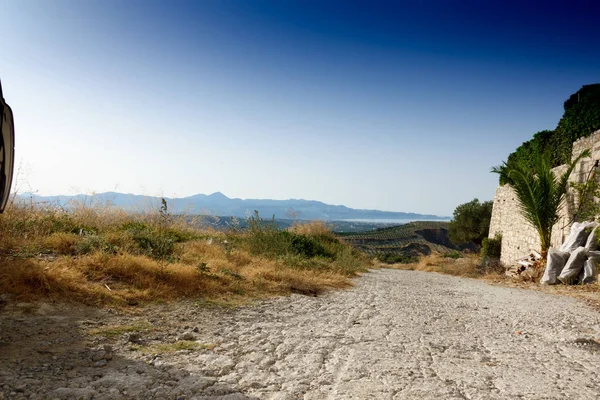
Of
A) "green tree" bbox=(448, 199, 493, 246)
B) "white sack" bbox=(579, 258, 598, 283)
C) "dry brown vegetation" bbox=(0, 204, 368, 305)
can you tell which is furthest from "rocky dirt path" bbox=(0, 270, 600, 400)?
"green tree" bbox=(448, 199, 493, 246)

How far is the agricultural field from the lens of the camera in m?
24.5

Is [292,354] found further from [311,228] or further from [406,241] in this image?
[406,241]

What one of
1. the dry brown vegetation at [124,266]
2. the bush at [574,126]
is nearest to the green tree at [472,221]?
the bush at [574,126]

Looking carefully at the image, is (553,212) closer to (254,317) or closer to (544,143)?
(544,143)

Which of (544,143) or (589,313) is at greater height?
(544,143)

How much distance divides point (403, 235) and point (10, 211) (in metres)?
33.1

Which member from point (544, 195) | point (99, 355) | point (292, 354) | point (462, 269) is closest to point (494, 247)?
point (462, 269)

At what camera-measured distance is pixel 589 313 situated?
4.86m

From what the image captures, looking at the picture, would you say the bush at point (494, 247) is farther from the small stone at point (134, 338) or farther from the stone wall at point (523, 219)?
the small stone at point (134, 338)

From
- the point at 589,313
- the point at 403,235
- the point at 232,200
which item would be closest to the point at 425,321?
the point at 589,313

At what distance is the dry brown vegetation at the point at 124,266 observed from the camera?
13.3ft

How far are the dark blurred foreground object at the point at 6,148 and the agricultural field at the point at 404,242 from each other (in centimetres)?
1994

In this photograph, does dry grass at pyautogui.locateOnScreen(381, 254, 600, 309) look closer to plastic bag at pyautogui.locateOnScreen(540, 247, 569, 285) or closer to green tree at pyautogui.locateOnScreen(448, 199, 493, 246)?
Answer: plastic bag at pyautogui.locateOnScreen(540, 247, 569, 285)

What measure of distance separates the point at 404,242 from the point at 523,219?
19443mm
